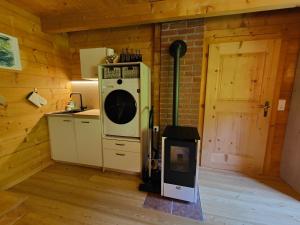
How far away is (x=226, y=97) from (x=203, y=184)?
4.28 ft

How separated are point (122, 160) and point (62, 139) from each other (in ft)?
3.56

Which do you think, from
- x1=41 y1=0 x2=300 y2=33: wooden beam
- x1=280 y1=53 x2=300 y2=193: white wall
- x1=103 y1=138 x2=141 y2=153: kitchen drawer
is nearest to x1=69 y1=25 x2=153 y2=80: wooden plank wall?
x1=41 y1=0 x2=300 y2=33: wooden beam

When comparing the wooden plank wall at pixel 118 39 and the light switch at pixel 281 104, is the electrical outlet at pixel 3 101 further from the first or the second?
the light switch at pixel 281 104

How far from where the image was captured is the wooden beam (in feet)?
5.65

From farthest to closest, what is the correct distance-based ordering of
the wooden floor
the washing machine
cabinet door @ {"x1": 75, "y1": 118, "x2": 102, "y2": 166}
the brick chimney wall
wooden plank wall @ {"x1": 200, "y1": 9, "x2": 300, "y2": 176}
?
cabinet door @ {"x1": 75, "y1": 118, "x2": 102, "y2": 166}, the brick chimney wall, the washing machine, wooden plank wall @ {"x1": 200, "y1": 9, "x2": 300, "y2": 176}, the wooden floor

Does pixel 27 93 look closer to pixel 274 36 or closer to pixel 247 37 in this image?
pixel 247 37

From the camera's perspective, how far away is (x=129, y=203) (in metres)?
1.75

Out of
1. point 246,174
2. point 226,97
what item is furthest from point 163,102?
point 246,174

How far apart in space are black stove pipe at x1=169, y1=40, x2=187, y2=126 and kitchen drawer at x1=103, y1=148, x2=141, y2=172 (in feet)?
2.53

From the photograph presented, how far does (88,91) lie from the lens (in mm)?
2943

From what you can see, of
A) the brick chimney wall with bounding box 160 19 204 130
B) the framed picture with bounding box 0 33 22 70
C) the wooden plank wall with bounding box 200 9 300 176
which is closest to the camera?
the framed picture with bounding box 0 33 22 70

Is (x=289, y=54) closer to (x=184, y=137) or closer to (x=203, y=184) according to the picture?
(x=184, y=137)

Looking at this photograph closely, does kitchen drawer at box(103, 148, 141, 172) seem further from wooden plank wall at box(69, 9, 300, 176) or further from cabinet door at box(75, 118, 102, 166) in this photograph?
wooden plank wall at box(69, 9, 300, 176)

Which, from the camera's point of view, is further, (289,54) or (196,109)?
(196,109)
